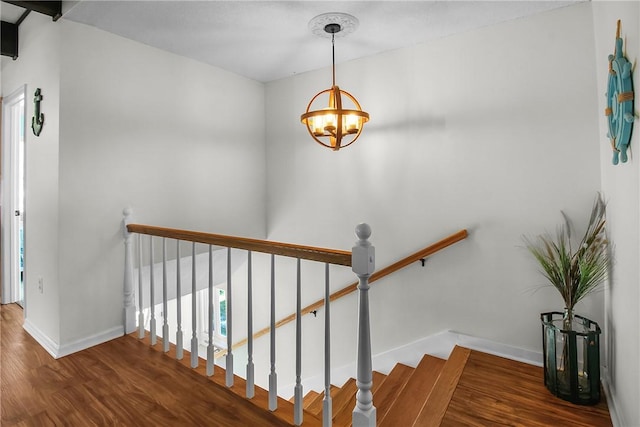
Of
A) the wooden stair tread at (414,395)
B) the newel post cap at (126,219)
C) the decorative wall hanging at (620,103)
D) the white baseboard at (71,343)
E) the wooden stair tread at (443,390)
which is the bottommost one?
the wooden stair tread at (414,395)

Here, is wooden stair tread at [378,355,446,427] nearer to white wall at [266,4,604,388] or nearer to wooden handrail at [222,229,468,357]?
white wall at [266,4,604,388]

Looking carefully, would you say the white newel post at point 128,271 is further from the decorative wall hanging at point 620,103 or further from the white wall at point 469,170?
the decorative wall hanging at point 620,103

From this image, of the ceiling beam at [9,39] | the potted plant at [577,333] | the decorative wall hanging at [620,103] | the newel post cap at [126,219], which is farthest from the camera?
the ceiling beam at [9,39]

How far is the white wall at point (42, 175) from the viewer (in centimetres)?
240

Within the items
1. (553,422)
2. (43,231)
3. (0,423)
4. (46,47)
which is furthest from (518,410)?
(46,47)

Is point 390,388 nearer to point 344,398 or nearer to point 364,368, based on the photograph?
point 344,398


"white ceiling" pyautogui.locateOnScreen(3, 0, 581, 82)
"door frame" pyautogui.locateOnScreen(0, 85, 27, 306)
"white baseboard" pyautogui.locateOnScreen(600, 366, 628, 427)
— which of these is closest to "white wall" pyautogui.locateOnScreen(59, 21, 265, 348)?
"white ceiling" pyautogui.locateOnScreen(3, 0, 581, 82)

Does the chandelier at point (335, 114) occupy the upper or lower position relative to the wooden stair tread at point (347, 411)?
upper

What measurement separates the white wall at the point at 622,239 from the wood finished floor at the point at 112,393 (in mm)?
1618

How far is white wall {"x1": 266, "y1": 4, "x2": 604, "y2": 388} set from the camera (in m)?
2.27

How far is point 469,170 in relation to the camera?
2609 mm

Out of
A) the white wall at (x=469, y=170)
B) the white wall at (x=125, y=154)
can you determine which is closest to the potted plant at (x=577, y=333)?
the white wall at (x=469, y=170)

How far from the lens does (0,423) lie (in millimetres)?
1716

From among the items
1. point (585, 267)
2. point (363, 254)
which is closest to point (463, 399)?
point (585, 267)
